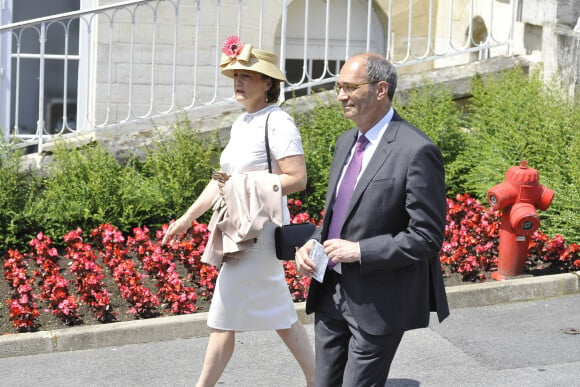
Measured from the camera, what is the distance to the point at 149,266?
7.67 m

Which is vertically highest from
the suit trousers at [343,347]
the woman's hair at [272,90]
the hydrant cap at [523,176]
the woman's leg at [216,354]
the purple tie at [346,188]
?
the woman's hair at [272,90]

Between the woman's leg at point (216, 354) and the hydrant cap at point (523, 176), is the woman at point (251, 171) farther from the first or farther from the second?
the hydrant cap at point (523, 176)

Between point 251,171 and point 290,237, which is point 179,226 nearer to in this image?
point 251,171

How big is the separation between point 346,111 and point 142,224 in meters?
4.65

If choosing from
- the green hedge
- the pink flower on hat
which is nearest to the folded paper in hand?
the pink flower on hat

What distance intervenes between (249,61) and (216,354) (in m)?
1.47

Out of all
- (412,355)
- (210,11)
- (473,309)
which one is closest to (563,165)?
(473,309)

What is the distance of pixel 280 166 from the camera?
213 inches

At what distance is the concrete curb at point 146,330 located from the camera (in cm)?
667

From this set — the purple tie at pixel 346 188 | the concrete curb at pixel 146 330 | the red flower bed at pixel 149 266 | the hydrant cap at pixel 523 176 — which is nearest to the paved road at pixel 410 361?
the concrete curb at pixel 146 330

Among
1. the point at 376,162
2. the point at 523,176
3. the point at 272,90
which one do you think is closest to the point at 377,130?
the point at 376,162

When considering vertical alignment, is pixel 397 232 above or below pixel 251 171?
below

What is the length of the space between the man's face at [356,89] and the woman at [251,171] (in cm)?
105

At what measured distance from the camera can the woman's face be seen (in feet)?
18.0
